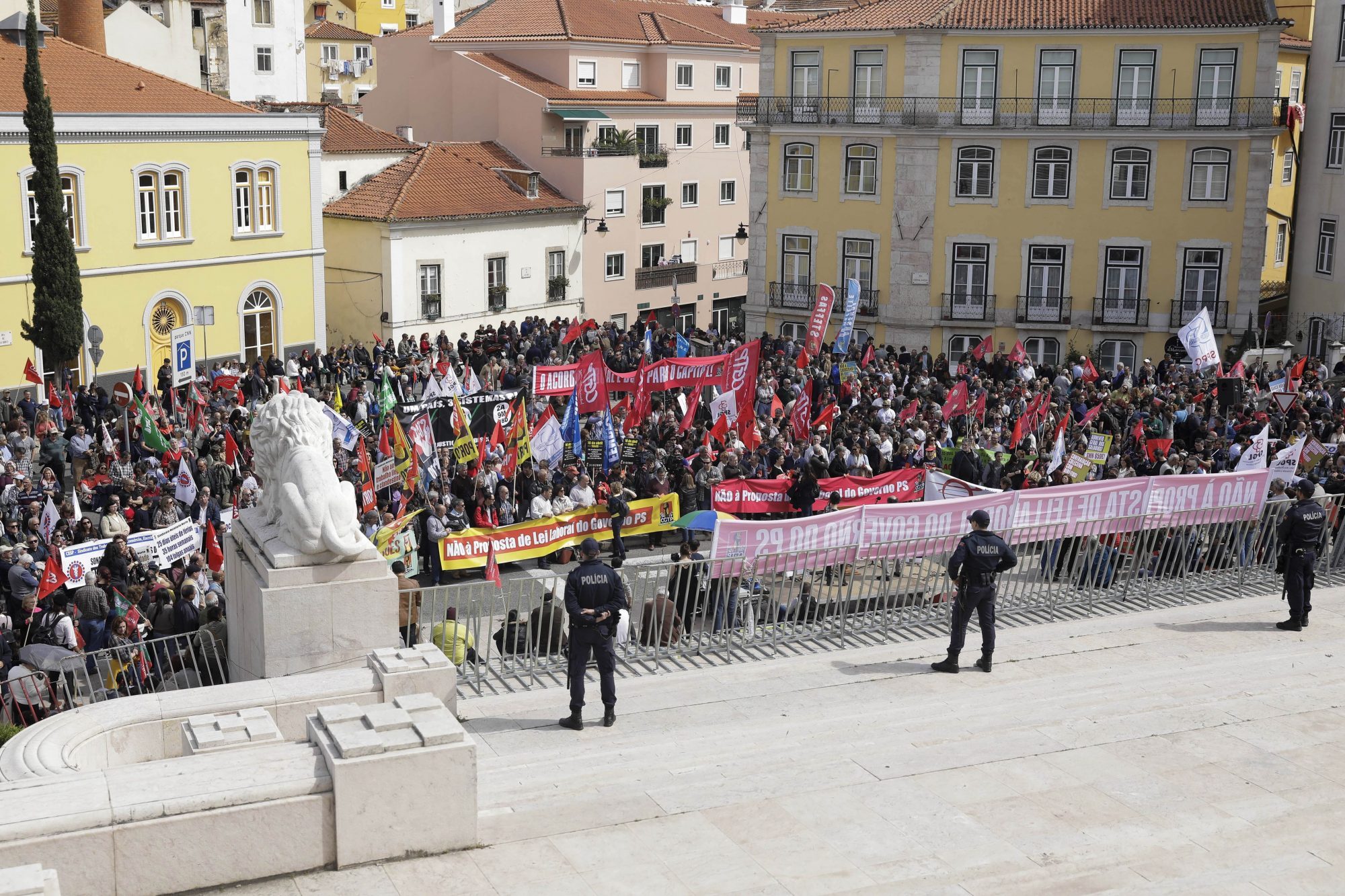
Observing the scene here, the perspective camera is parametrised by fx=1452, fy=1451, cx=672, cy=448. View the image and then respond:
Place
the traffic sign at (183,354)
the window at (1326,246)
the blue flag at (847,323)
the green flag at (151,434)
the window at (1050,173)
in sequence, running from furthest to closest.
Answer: the window at (1050,173) < the window at (1326,246) < the blue flag at (847,323) < the traffic sign at (183,354) < the green flag at (151,434)

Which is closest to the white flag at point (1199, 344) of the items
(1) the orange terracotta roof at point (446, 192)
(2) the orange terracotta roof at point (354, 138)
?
(1) the orange terracotta roof at point (446, 192)

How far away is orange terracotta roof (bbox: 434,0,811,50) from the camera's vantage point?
51844 mm

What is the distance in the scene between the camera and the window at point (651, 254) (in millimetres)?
52969

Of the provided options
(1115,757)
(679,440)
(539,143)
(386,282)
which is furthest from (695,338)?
(1115,757)

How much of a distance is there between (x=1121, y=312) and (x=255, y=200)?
23.6 m

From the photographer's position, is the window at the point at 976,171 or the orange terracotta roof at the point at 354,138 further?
the orange terracotta roof at the point at 354,138

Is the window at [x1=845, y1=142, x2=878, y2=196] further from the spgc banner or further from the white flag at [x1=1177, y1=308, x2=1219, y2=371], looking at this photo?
the spgc banner

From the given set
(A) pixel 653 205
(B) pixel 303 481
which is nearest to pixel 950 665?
(B) pixel 303 481

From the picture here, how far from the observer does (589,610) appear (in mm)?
10633

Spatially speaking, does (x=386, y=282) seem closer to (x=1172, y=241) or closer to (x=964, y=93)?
(x=964, y=93)

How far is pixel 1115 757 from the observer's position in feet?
34.1

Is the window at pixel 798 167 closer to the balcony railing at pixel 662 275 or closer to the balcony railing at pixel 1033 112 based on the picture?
the balcony railing at pixel 1033 112

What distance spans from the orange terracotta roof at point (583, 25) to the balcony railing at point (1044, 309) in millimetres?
15391

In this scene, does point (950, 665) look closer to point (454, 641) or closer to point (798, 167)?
point (454, 641)
